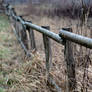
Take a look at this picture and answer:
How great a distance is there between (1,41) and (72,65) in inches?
159

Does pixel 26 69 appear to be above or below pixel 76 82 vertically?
below

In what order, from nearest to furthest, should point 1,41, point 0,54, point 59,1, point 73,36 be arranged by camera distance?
1. point 73,36
2. point 59,1
3. point 0,54
4. point 1,41

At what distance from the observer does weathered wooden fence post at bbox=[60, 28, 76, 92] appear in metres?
1.86

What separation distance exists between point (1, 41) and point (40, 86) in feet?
10.8

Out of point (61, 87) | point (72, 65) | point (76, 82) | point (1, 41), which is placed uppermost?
point (72, 65)

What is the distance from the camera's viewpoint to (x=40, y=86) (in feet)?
8.75

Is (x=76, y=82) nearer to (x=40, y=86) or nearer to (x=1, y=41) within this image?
(x=40, y=86)

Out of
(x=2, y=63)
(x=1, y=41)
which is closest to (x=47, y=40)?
(x=2, y=63)

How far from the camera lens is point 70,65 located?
1917 mm

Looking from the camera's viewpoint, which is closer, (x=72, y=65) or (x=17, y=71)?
(x=72, y=65)

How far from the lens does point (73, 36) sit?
5.28ft

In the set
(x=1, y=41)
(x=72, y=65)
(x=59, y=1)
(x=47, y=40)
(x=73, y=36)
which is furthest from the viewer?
(x=1, y=41)

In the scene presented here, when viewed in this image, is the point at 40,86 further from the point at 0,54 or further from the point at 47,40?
the point at 0,54

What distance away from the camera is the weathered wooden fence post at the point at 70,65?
6.10ft
